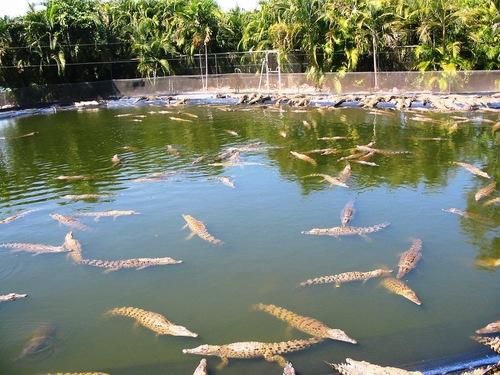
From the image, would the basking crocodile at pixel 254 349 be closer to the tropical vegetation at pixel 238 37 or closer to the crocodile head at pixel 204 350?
the crocodile head at pixel 204 350

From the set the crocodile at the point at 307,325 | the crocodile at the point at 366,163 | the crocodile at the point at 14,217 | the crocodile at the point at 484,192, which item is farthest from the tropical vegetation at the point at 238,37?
the crocodile at the point at 307,325

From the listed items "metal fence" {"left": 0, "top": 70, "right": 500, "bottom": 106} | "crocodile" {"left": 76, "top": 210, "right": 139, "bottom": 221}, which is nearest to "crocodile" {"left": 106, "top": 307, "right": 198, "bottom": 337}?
"crocodile" {"left": 76, "top": 210, "right": 139, "bottom": 221}

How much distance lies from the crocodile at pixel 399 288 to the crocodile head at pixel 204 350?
2471 millimetres

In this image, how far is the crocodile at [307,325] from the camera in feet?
18.9

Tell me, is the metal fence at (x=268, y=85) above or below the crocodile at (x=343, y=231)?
above

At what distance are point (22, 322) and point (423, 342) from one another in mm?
4808

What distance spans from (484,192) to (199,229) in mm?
5388

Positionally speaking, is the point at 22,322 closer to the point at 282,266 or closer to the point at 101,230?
the point at 101,230

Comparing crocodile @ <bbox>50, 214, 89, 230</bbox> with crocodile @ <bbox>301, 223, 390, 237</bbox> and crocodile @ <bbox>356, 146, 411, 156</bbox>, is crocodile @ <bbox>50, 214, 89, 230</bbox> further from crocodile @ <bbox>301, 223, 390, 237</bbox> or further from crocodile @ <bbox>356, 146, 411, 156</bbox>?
crocodile @ <bbox>356, 146, 411, 156</bbox>

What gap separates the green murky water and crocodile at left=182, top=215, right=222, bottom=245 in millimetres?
154

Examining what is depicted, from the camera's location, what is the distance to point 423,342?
5.76 meters

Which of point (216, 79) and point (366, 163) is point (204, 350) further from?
point (216, 79)

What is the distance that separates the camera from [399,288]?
672 cm

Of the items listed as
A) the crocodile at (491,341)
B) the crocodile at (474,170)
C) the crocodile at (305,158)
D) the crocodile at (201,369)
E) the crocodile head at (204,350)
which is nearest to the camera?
the crocodile at (201,369)
